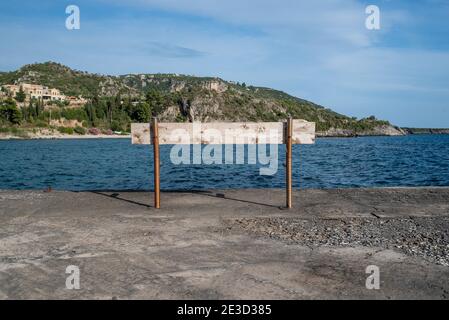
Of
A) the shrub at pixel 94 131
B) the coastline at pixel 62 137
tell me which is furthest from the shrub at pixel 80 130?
the coastline at pixel 62 137

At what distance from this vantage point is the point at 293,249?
634 centimetres

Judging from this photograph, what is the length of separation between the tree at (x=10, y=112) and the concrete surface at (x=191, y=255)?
582 ft

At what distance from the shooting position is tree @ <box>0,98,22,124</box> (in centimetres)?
16662

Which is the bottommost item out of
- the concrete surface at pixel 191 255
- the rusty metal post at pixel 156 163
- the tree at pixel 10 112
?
the concrete surface at pixel 191 255

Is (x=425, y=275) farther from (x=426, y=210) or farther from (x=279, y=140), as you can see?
(x=279, y=140)

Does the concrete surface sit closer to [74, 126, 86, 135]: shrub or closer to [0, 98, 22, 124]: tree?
[0, 98, 22, 124]: tree

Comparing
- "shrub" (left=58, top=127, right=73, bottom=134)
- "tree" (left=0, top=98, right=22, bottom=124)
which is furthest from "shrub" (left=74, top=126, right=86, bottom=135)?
"tree" (left=0, top=98, right=22, bottom=124)

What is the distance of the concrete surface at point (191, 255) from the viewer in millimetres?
4719

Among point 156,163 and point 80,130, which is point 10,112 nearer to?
point 80,130

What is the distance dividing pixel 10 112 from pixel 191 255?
18739 centimetres

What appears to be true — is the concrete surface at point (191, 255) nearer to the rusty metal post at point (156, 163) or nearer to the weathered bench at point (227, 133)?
the rusty metal post at point (156, 163)

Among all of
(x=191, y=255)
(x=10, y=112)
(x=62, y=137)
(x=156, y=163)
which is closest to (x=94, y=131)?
(x=62, y=137)

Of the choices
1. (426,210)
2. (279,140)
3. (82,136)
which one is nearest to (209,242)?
(279,140)
